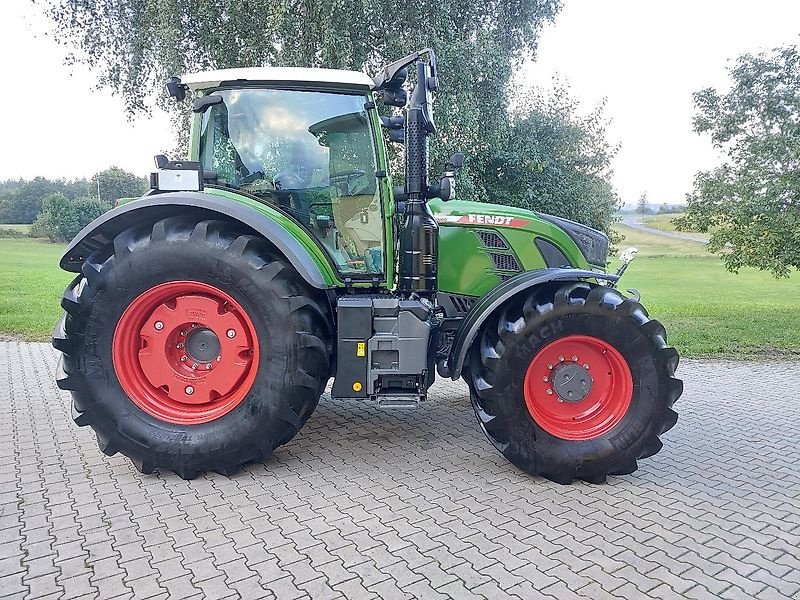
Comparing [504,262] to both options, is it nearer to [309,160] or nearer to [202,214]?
[309,160]

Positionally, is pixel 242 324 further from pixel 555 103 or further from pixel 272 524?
pixel 555 103

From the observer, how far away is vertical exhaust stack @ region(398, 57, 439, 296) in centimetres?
409

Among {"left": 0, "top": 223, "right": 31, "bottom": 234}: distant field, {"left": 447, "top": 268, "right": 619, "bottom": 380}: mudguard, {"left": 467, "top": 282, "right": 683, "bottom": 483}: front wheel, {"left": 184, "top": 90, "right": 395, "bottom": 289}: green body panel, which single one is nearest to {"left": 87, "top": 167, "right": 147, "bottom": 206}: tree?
{"left": 0, "top": 223, "right": 31, "bottom": 234}: distant field

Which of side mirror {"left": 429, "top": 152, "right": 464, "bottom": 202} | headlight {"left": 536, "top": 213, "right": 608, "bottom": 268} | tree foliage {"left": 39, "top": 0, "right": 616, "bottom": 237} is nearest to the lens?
side mirror {"left": 429, "top": 152, "right": 464, "bottom": 202}

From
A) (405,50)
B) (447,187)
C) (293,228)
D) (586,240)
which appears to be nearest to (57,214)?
(405,50)

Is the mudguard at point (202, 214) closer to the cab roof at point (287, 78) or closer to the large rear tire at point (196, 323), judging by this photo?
the large rear tire at point (196, 323)

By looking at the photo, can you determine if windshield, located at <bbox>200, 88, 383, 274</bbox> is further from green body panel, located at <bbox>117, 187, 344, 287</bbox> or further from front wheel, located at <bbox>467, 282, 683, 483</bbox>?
front wheel, located at <bbox>467, 282, 683, 483</bbox>

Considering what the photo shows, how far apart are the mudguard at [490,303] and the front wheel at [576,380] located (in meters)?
0.09

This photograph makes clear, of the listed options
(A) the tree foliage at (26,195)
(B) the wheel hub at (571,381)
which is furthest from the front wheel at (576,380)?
(A) the tree foliage at (26,195)

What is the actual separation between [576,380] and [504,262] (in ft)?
3.68

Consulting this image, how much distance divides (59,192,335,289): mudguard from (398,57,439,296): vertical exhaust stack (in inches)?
24.7

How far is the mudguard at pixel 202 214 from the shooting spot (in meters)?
3.71

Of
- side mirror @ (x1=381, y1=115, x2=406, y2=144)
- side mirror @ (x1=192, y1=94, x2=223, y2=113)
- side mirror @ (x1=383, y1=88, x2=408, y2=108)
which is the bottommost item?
side mirror @ (x1=381, y1=115, x2=406, y2=144)

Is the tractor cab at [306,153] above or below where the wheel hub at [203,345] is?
above
